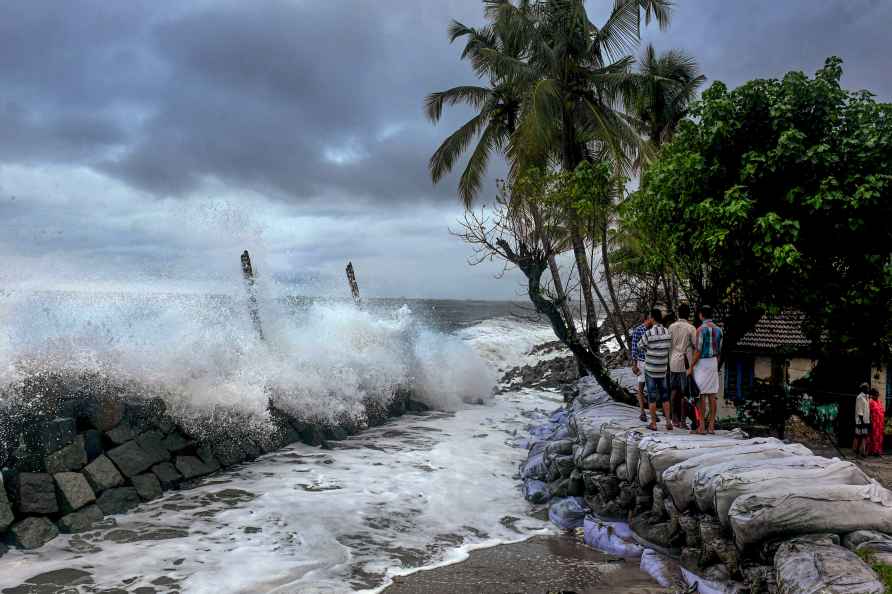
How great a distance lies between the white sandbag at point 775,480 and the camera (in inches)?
203

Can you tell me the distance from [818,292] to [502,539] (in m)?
6.84

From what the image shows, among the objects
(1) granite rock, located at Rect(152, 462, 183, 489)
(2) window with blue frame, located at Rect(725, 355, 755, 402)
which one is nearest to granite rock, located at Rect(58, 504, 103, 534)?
(1) granite rock, located at Rect(152, 462, 183, 489)

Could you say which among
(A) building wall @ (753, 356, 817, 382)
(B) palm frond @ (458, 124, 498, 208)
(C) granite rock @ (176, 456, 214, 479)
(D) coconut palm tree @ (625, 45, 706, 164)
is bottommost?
(C) granite rock @ (176, 456, 214, 479)

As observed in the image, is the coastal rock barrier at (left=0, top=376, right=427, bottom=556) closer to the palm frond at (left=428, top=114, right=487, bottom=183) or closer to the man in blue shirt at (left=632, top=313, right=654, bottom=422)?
the man in blue shirt at (left=632, top=313, right=654, bottom=422)

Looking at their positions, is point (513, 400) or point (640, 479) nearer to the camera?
point (640, 479)

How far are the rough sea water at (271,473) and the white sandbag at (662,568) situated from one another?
160cm

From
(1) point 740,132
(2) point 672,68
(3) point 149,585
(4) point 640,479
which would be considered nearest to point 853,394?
(1) point 740,132

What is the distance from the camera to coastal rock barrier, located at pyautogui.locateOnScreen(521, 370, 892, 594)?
4.61 m

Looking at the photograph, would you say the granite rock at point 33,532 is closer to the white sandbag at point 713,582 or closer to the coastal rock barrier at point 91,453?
the coastal rock barrier at point 91,453

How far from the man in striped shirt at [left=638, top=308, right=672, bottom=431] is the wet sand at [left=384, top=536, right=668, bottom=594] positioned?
2360 mm

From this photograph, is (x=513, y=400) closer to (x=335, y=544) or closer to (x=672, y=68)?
(x=335, y=544)

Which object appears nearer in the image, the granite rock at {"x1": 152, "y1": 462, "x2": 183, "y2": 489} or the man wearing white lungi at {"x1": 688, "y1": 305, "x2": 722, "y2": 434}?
the man wearing white lungi at {"x1": 688, "y1": 305, "x2": 722, "y2": 434}

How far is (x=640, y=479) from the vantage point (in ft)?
23.5

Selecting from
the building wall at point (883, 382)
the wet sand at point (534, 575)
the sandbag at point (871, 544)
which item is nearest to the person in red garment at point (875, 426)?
the building wall at point (883, 382)
